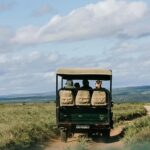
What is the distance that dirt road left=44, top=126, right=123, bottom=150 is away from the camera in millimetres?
21069

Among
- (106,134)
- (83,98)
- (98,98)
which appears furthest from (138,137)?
(106,134)

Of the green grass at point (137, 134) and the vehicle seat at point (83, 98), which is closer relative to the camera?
the green grass at point (137, 134)

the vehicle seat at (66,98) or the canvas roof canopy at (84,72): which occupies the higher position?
the canvas roof canopy at (84,72)

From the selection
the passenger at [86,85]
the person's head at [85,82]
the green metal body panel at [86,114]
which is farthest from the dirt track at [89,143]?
the person's head at [85,82]

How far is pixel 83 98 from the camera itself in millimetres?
23141

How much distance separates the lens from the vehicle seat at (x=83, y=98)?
75.9ft

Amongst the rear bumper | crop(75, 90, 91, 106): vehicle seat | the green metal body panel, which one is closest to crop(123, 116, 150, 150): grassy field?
the rear bumper

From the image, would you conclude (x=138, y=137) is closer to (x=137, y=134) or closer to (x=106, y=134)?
(x=137, y=134)

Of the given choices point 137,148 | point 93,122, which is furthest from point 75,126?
point 137,148

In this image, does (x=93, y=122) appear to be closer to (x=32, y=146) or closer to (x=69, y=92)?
(x=69, y=92)

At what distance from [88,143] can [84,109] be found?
1.45m

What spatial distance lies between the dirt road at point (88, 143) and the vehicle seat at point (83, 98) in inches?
55.9

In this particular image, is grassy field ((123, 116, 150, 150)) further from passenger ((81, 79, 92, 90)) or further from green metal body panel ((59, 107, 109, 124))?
passenger ((81, 79, 92, 90))

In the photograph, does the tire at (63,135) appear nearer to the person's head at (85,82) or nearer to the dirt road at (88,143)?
the dirt road at (88,143)
